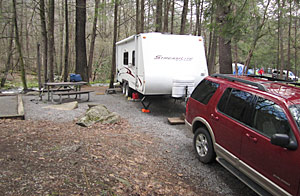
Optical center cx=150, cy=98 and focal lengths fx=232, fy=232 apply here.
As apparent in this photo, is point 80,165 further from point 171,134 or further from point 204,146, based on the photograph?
point 171,134

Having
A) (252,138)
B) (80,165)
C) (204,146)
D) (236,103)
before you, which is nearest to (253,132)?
(252,138)

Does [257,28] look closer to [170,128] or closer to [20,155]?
[170,128]

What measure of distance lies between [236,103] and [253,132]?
68 cm

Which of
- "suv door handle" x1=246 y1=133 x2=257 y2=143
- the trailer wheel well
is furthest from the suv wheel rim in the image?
"suv door handle" x1=246 y1=133 x2=257 y2=143

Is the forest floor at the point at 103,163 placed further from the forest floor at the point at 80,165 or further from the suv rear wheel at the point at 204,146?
the suv rear wheel at the point at 204,146

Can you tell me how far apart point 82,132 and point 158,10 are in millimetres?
12632

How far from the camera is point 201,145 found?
465cm

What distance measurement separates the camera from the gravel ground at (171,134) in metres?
3.90

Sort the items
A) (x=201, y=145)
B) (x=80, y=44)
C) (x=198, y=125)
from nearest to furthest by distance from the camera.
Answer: (x=201, y=145), (x=198, y=125), (x=80, y=44)

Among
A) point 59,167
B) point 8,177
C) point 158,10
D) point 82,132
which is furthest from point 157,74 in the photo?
point 158,10

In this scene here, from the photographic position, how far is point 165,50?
8.43 meters

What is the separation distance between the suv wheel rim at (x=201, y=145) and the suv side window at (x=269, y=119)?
1.40 metres

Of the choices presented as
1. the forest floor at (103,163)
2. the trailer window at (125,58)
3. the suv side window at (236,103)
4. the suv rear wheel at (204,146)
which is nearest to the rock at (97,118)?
the forest floor at (103,163)

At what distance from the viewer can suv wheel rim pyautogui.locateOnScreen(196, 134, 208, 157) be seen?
4523 millimetres
